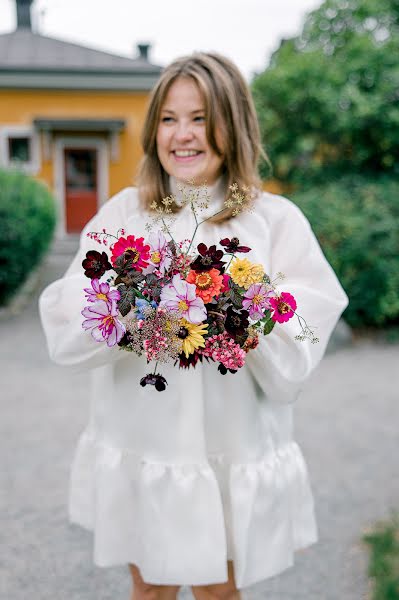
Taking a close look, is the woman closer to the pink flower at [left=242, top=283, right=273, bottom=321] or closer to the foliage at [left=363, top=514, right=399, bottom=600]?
the pink flower at [left=242, top=283, right=273, bottom=321]

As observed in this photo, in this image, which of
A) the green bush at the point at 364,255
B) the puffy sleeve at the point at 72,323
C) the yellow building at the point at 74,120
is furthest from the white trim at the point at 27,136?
the puffy sleeve at the point at 72,323

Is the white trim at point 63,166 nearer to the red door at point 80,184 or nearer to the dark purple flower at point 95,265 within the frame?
the red door at point 80,184

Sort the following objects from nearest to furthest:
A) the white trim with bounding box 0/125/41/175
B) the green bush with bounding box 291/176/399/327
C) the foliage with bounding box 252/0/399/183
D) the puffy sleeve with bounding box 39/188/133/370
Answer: the puffy sleeve with bounding box 39/188/133/370 → the green bush with bounding box 291/176/399/327 → the foliage with bounding box 252/0/399/183 → the white trim with bounding box 0/125/41/175

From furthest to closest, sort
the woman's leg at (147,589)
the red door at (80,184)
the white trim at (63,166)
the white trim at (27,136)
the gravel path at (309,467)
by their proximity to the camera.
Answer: the red door at (80,184) → the white trim at (63,166) → the white trim at (27,136) → the gravel path at (309,467) → the woman's leg at (147,589)

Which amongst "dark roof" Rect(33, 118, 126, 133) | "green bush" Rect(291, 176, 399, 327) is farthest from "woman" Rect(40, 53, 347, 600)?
"dark roof" Rect(33, 118, 126, 133)

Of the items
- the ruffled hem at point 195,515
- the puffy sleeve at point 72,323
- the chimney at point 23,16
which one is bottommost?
the ruffled hem at point 195,515

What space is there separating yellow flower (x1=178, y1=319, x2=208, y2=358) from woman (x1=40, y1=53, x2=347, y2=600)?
0.34 meters

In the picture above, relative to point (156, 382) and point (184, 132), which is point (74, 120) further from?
point (156, 382)

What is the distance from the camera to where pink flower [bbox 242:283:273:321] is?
1265 mm

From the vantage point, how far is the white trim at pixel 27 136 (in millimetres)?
13367

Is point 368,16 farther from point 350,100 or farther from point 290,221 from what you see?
point 290,221

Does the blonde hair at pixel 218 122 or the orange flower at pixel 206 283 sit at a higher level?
the blonde hair at pixel 218 122

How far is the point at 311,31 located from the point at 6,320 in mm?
6160

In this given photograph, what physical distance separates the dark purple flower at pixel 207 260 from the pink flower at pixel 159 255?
0.06 meters
